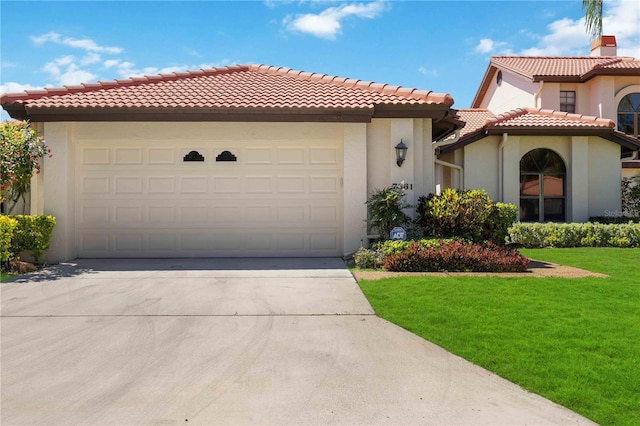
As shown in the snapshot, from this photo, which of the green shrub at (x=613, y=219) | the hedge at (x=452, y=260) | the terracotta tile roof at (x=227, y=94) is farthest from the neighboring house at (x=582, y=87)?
the hedge at (x=452, y=260)

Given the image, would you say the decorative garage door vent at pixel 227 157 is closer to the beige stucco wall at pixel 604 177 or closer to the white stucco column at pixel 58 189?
the white stucco column at pixel 58 189

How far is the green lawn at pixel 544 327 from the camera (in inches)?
137

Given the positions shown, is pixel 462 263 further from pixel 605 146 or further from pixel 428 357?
pixel 605 146

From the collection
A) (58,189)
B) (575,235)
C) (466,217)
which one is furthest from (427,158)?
(58,189)

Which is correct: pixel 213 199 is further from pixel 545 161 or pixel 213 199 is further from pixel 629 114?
pixel 629 114

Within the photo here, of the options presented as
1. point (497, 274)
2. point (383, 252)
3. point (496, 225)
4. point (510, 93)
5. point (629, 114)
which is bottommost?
point (497, 274)

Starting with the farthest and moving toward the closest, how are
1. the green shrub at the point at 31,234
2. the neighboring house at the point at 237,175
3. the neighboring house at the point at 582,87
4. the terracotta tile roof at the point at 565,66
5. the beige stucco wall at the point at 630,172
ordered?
the neighboring house at the point at 582,87, the terracotta tile roof at the point at 565,66, the beige stucco wall at the point at 630,172, the neighboring house at the point at 237,175, the green shrub at the point at 31,234

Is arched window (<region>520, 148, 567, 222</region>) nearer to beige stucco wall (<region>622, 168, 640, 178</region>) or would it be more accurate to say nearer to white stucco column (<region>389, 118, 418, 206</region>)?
beige stucco wall (<region>622, 168, 640, 178</region>)

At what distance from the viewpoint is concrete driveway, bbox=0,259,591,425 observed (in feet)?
10.6

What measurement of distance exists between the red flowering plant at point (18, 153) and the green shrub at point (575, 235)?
11.6 metres

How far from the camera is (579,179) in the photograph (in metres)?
14.8

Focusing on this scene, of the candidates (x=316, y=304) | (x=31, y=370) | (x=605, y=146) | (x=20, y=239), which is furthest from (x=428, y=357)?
(x=605, y=146)

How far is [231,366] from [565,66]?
21253 mm

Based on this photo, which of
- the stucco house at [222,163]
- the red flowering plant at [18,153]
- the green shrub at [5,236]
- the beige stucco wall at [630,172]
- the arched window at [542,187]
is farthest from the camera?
the beige stucco wall at [630,172]
